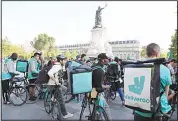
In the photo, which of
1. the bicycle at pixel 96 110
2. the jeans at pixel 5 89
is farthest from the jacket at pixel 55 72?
the jeans at pixel 5 89

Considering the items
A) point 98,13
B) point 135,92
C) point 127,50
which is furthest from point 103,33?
point 127,50

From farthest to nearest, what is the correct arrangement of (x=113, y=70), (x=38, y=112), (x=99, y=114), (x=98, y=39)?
(x=98, y=39) → (x=113, y=70) → (x=38, y=112) → (x=99, y=114)

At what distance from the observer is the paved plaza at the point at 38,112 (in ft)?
20.4

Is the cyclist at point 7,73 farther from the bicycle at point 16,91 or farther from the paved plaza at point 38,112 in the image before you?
the paved plaza at point 38,112

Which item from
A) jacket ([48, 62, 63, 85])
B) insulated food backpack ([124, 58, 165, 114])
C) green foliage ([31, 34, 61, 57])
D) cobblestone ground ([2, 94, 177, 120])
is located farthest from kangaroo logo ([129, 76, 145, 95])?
green foliage ([31, 34, 61, 57])

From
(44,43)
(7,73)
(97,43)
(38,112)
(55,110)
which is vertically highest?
(44,43)

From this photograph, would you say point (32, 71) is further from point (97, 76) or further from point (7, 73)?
point (97, 76)

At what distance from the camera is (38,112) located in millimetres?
6734

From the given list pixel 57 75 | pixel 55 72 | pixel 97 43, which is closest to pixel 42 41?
pixel 97 43

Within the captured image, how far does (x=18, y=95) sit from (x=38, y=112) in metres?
1.21

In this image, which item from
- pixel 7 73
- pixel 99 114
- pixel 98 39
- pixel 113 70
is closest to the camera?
pixel 99 114

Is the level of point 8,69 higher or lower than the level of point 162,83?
lower

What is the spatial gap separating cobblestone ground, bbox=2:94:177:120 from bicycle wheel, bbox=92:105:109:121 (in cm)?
156

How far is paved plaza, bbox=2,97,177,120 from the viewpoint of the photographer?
6227mm
